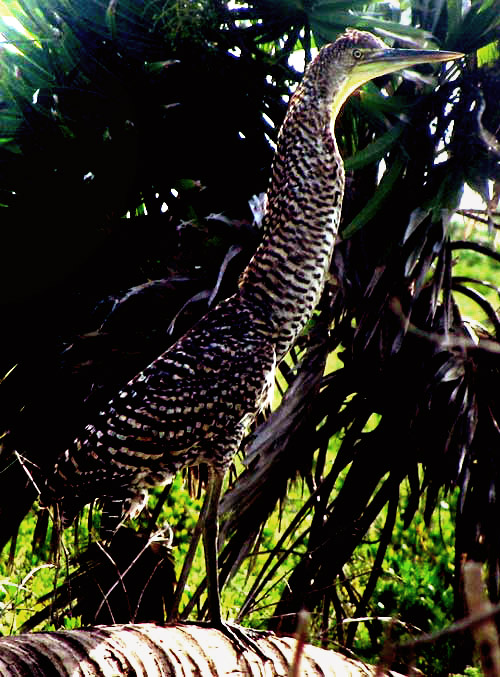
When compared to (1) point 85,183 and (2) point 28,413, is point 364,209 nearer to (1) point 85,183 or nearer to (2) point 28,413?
(1) point 85,183

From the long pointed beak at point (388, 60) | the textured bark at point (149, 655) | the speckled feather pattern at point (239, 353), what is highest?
the long pointed beak at point (388, 60)

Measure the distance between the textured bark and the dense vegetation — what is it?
810 millimetres

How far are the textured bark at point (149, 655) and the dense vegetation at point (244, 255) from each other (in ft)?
2.66

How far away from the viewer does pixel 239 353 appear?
3.36m

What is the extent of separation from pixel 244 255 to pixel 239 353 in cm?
87

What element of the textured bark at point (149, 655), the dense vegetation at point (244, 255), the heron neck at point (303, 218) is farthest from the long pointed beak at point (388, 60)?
the textured bark at point (149, 655)

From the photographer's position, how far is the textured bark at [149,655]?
7.83 feet

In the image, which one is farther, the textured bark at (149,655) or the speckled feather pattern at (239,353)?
the speckled feather pattern at (239,353)

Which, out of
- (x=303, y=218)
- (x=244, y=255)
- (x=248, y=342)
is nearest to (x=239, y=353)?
(x=248, y=342)

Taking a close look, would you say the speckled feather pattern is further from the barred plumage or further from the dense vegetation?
the dense vegetation

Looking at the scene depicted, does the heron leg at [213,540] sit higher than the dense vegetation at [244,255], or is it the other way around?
the dense vegetation at [244,255]

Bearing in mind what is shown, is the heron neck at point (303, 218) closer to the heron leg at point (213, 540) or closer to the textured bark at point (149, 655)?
the heron leg at point (213, 540)

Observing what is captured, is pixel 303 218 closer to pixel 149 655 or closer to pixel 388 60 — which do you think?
pixel 388 60

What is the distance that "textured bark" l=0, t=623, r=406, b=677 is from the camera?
→ 2387 millimetres
